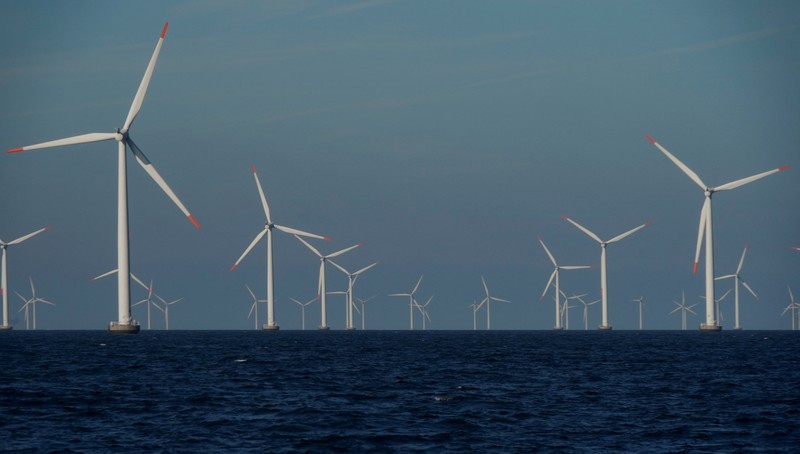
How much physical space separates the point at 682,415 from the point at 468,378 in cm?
2572

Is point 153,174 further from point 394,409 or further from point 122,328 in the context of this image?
point 394,409

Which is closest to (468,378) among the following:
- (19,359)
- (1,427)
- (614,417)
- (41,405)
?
(614,417)

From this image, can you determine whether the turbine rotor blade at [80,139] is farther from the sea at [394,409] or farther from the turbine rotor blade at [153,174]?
the sea at [394,409]

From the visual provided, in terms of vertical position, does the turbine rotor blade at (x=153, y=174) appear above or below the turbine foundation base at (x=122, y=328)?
above

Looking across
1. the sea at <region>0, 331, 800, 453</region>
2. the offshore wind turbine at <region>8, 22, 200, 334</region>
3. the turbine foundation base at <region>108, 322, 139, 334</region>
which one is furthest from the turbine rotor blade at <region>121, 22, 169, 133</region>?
the sea at <region>0, 331, 800, 453</region>

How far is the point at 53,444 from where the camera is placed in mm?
40844

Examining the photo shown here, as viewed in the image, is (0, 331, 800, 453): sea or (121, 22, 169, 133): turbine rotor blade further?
(121, 22, 169, 133): turbine rotor blade

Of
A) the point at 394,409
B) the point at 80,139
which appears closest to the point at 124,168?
the point at 80,139

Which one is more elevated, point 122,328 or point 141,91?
point 141,91

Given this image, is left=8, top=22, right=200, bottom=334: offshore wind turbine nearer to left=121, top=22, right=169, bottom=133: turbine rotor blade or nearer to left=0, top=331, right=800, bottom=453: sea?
left=121, top=22, right=169, bottom=133: turbine rotor blade

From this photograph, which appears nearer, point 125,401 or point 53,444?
point 53,444

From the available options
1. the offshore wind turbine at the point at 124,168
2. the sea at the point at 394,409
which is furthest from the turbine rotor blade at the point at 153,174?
the sea at the point at 394,409

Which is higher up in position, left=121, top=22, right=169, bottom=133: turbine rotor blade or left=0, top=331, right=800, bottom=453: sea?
left=121, top=22, right=169, bottom=133: turbine rotor blade

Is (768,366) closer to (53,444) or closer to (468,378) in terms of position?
(468,378)
